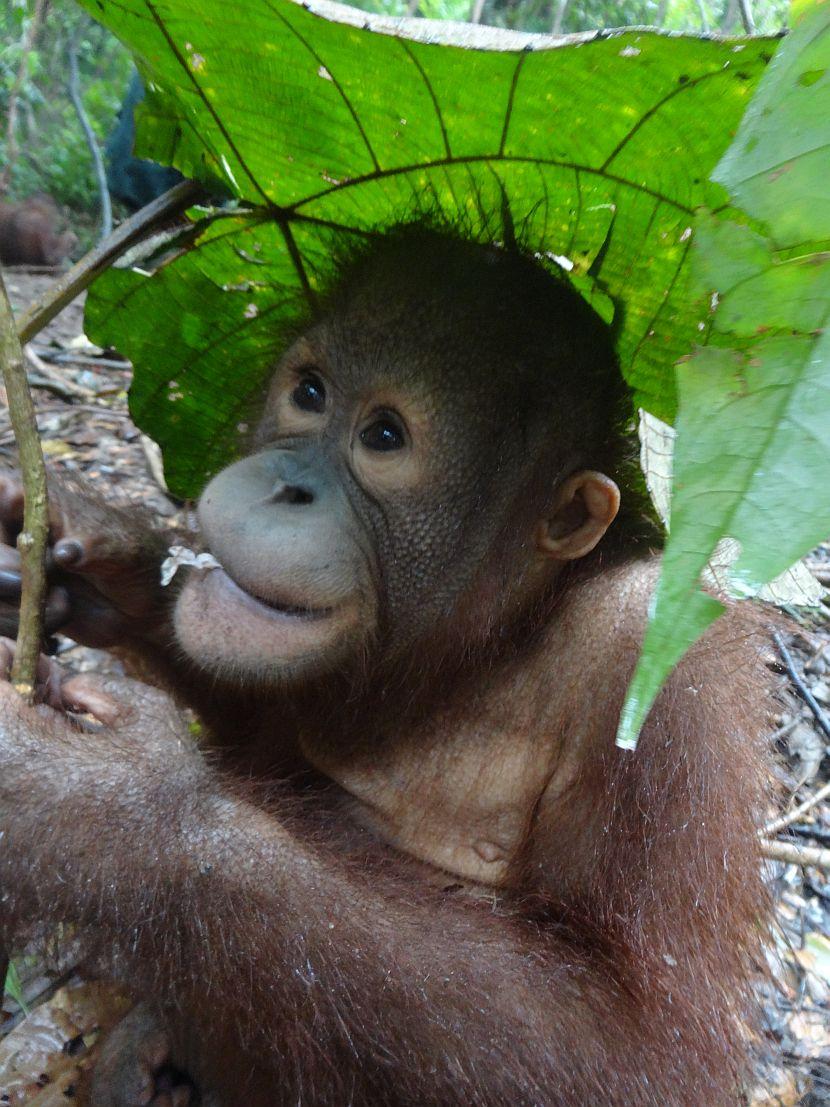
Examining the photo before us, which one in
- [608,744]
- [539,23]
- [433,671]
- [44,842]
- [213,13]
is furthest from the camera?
[539,23]

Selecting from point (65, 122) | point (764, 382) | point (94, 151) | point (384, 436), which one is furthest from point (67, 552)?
point (65, 122)

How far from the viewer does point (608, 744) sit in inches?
79.0

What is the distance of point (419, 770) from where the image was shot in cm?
244

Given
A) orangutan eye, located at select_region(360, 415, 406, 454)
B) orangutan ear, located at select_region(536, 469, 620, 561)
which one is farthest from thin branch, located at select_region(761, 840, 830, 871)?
orangutan eye, located at select_region(360, 415, 406, 454)

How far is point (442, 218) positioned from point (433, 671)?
1047 millimetres

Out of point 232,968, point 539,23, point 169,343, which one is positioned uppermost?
point 539,23

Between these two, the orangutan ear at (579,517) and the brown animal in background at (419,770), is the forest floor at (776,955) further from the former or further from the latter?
the orangutan ear at (579,517)

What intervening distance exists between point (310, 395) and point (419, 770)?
0.98 metres

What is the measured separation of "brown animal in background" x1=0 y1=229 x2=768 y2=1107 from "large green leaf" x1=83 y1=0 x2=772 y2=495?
147mm

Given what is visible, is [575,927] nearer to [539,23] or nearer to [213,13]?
[213,13]

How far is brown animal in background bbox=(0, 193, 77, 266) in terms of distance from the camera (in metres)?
11.2

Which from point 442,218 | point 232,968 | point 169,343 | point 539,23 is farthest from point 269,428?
point 539,23

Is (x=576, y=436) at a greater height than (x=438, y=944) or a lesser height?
greater

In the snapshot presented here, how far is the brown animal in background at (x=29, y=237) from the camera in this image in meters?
11.2
